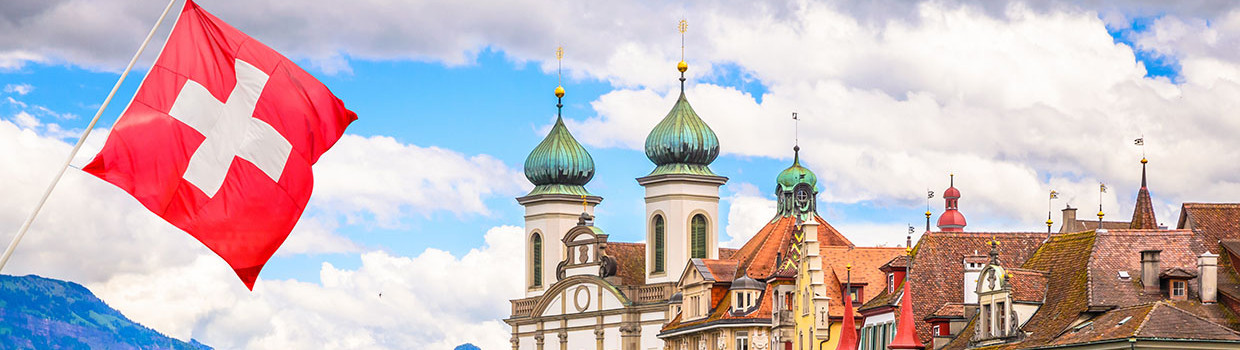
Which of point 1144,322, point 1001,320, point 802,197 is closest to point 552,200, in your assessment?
point 802,197

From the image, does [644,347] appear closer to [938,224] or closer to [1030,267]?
[938,224]

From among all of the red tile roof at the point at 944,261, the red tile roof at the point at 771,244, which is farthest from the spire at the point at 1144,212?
the red tile roof at the point at 771,244

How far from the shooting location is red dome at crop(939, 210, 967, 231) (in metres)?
128

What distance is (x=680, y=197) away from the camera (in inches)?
4894

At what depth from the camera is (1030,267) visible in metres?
70.3

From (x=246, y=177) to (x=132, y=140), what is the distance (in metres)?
1.51

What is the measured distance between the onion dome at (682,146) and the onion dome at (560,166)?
768 cm

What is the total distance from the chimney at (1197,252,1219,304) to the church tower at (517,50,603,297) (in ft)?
231

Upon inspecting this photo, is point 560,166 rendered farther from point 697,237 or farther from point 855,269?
point 855,269

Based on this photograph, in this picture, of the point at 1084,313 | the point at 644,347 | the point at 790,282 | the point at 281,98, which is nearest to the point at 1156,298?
the point at 1084,313

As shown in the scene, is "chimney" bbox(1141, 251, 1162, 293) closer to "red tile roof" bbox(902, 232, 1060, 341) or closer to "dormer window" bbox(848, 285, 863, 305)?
"red tile roof" bbox(902, 232, 1060, 341)

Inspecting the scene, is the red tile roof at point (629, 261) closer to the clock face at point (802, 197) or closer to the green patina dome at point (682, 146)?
the green patina dome at point (682, 146)

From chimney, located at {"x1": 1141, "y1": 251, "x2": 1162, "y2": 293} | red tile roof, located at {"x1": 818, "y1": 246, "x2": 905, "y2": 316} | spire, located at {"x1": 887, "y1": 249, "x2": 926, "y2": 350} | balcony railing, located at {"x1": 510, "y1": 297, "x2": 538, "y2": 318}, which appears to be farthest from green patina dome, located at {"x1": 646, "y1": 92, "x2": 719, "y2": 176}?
chimney, located at {"x1": 1141, "y1": 251, "x2": 1162, "y2": 293}

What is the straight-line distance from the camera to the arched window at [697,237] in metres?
124
